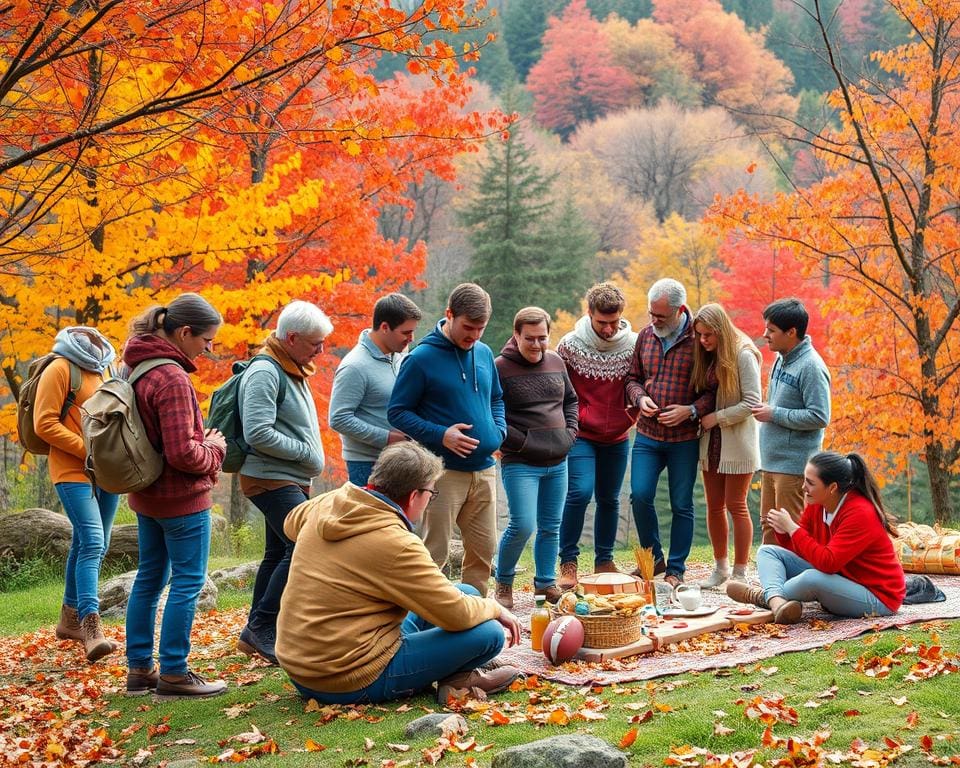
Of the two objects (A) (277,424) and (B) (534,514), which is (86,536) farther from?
(B) (534,514)

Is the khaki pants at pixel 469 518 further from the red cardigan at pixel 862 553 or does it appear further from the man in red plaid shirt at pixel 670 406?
the red cardigan at pixel 862 553

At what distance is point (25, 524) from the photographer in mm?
10305

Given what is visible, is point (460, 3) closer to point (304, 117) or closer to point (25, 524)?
point (304, 117)

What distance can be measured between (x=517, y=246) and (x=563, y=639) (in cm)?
2611

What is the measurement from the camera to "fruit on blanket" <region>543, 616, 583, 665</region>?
200 inches

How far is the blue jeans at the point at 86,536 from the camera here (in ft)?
19.7

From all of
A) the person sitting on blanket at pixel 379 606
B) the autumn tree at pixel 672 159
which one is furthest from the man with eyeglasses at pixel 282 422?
the autumn tree at pixel 672 159

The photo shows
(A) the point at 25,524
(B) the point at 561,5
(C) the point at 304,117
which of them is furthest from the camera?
(B) the point at 561,5

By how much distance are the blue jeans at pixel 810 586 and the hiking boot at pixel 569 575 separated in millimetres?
1502

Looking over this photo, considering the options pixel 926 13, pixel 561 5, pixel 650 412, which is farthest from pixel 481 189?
pixel 561 5

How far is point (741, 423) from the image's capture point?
6805mm

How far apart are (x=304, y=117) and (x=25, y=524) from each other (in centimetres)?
663

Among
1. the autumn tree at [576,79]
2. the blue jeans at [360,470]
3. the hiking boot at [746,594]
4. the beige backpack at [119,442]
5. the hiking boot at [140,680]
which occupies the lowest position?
the hiking boot at [140,680]

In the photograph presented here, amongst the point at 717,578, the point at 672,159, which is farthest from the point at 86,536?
the point at 672,159
